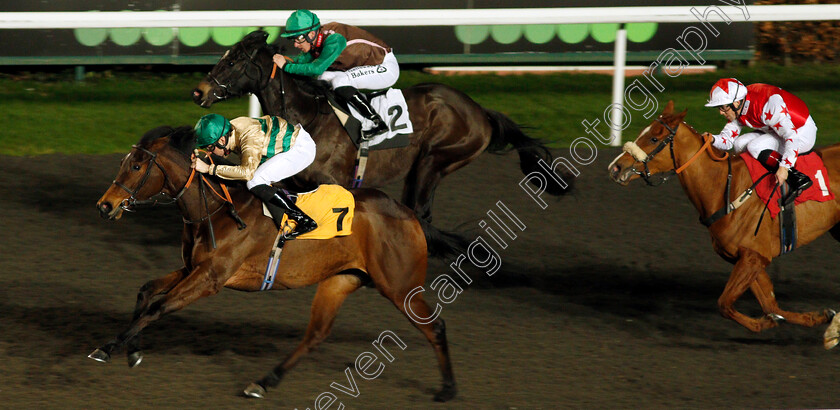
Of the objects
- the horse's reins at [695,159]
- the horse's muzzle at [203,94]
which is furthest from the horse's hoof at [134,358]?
the horse's reins at [695,159]

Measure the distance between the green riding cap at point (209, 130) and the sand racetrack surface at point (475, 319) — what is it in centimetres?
107

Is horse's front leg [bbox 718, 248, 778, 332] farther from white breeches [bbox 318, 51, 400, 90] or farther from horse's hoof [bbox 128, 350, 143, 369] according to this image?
horse's hoof [bbox 128, 350, 143, 369]

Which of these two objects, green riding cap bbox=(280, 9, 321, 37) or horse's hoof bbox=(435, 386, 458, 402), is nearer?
horse's hoof bbox=(435, 386, 458, 402)

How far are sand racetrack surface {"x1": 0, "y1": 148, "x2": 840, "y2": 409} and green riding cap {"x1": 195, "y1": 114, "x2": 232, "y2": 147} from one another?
3.52ft

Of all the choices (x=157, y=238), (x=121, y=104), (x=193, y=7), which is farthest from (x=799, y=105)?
(x=121, y=104)

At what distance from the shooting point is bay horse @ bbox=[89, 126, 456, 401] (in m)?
4.77

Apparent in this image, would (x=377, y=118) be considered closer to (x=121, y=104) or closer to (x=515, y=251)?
(x=515, y=251)

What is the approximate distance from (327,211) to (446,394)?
38.0 inches

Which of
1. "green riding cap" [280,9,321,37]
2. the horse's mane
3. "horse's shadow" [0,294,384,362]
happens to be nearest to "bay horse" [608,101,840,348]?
"horse's shadow" [0,294,384,362]

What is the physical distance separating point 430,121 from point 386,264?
1946 millimetres

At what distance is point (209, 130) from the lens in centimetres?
477

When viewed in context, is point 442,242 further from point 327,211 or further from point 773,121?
point 773,121

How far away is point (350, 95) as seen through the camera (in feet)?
20.8

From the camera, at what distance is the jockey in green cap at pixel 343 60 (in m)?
6.17
